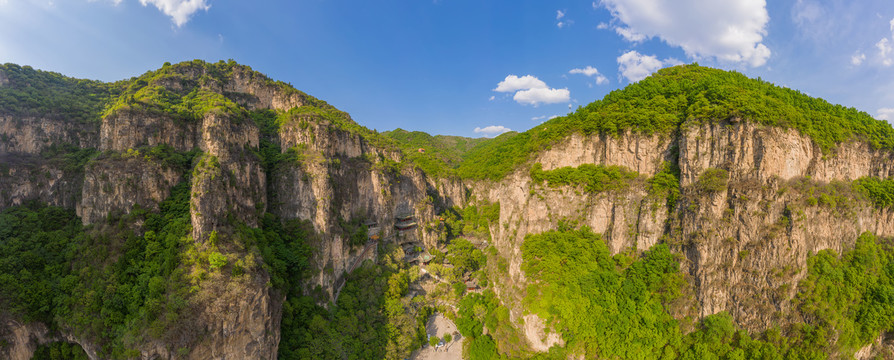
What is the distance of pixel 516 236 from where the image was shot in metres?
35.1

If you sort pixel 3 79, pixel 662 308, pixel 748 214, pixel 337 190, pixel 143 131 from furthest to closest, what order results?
pixel 337 190
pixel 3 79
pixel 143 131
pixel 662 308
pixel 748 214

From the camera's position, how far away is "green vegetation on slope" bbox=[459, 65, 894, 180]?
27027 millimetres

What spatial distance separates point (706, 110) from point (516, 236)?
70.8 ft

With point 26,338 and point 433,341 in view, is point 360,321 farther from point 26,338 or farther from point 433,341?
point 26,338

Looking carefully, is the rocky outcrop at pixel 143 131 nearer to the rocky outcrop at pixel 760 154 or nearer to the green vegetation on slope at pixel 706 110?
the green vegetation on slope at pixel 706 110

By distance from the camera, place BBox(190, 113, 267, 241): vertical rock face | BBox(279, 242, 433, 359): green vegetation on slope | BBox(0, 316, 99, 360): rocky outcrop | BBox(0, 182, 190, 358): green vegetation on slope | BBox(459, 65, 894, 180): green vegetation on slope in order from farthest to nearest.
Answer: BBox(279, 242, 433, 359): green vegetation on slope, BBox(459, 65, 894, 180): green vegetation on slope, BBox(190, 113, 267, 241): vertical rock face, BBox(0, 316, 99, 360): rocky outcrop, BBox(0, 182, 190, 358): green vegetation on slope

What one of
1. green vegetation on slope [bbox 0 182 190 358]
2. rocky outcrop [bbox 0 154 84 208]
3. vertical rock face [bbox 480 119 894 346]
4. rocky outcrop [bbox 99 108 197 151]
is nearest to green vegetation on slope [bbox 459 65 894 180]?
vertical rock face [bbox 480 119 894 346]

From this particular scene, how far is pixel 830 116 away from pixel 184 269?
5872 centimetres

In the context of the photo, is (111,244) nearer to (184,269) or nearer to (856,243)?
(184,269)

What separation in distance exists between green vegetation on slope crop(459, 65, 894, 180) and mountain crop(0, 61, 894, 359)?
256mm

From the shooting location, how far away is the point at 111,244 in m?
23.5

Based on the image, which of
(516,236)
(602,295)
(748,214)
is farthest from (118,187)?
(748,214)

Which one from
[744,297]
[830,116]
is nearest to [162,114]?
[744,297]

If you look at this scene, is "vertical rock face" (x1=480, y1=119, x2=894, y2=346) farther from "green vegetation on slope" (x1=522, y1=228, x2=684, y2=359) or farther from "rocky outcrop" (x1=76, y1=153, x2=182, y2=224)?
"rocky outcrop" (x1=76, y1=153, x2=182, y2=224)
